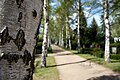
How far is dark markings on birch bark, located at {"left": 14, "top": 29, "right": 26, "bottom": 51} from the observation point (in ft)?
5.74

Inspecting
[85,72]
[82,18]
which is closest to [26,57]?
[85,72]

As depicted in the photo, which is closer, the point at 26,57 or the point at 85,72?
the point at 26,57

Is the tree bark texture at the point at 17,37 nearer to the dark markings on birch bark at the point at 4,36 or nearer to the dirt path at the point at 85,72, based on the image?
the dark markings on birch bark at the point at 4,36

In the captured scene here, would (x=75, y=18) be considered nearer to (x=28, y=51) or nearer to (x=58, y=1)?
(x=58, y=1)

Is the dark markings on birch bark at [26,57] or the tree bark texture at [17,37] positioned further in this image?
the dark markings on birch bark at [26,57]

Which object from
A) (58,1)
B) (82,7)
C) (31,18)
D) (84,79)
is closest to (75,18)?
(82,7)

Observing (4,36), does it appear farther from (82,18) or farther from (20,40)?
(82,18)

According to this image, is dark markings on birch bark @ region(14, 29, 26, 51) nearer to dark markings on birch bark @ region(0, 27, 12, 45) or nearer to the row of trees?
dark markings on birch bark @ region(0, 27, 12, 45)

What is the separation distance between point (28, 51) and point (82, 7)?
30805mm

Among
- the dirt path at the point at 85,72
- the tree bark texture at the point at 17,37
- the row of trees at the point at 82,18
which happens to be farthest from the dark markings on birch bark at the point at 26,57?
the row of trees at the point at 82,18

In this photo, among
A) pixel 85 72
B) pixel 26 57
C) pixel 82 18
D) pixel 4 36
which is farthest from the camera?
pixel 82 18

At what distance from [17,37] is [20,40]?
0.03 m

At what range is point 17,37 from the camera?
5.74ft

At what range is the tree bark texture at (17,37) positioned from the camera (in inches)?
66.9
